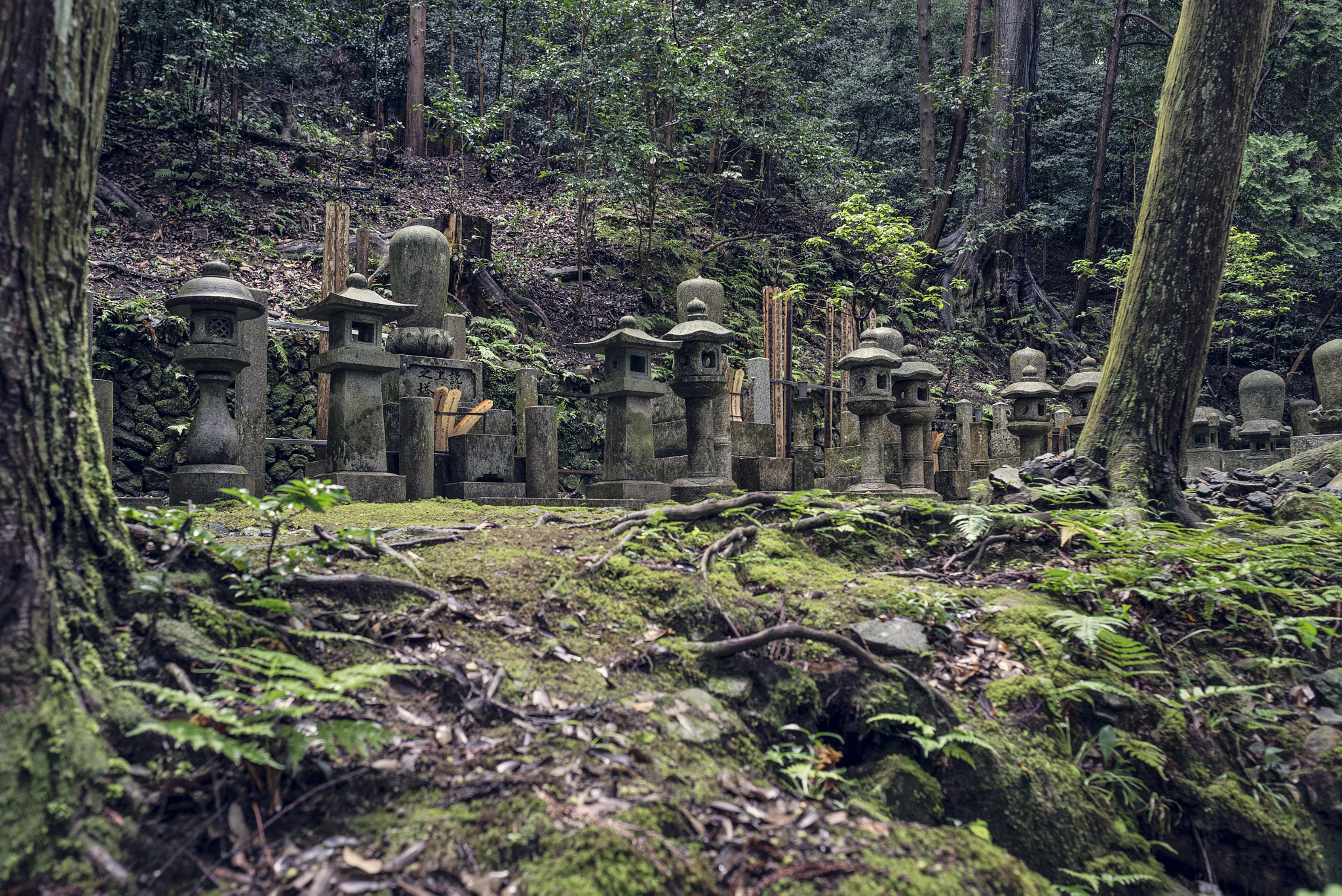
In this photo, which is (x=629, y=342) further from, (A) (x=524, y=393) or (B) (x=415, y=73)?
(B) (x=415, y=73)

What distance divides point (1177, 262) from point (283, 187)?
14.7 meters

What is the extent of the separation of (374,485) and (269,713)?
4.88 m

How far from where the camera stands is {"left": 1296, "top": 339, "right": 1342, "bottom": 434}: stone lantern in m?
13.6

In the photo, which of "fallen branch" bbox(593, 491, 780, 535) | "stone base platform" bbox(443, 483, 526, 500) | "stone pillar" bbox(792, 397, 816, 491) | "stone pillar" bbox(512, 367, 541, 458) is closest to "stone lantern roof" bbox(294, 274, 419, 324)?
"stone pillar" bbox(512, 367, 541, 458)

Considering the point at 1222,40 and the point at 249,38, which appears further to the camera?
the point at 249,38

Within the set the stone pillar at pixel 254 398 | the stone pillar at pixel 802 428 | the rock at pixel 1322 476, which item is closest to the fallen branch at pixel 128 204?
the stone pillar at pixel 254 398

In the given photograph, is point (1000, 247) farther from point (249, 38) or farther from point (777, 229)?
point (249, 38)

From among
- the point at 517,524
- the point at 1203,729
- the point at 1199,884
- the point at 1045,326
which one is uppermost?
the point at 1045,326

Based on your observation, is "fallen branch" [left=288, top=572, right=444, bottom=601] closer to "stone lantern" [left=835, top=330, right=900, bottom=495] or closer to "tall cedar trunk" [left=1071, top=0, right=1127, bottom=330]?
"stone lantern" [left=835, top=330, right=900, bottom=495]

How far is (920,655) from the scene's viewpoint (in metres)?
3.44

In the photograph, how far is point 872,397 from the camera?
28.4 feet

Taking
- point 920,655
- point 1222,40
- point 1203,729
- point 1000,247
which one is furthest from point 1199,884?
point 1000,247

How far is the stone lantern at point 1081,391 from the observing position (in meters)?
11.4

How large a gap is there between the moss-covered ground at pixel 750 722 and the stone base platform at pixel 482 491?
2722 millimetres
